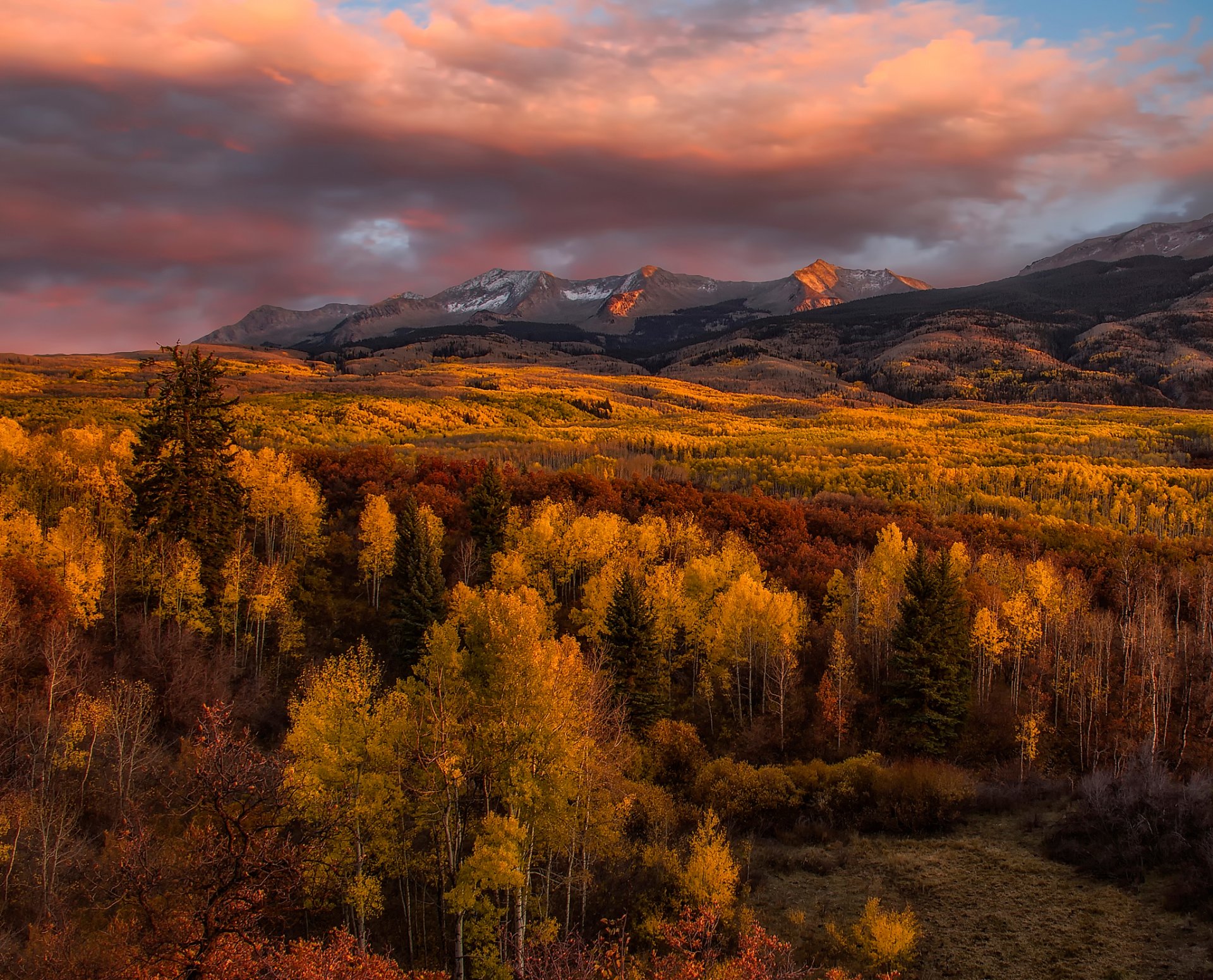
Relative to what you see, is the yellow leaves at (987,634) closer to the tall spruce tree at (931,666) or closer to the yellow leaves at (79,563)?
the tall spruce tree at (931,666)

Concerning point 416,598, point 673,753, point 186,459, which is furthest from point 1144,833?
point 186,459

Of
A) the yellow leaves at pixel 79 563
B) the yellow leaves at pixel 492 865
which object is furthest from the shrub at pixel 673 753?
the yellow leaves at pixel 79 563

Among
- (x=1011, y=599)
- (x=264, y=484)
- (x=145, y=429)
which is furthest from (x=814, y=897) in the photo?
(x=264, y=484)

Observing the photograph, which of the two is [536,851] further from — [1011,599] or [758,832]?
[1011,599]

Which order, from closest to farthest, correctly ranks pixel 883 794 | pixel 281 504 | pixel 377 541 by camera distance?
1. pixel 883 794
2. pixel 377 541
3. pixel 281 504

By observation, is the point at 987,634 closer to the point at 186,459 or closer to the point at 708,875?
the point at 708,875

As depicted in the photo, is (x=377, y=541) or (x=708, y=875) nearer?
(x=708, y=875)

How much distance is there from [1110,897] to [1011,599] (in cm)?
3379

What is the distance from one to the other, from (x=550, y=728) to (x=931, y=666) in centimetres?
3557

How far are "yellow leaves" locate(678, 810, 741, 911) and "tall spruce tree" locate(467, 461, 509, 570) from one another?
4830 centimetres

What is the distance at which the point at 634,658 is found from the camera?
55906 mm

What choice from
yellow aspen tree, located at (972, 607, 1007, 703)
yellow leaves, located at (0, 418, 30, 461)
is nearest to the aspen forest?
yellow aspen tree, located at (972, 607, 1007, 703)

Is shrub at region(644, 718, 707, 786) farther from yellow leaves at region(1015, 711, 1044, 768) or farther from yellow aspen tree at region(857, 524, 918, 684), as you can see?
yellow leaves at region(1015, 711, 1044, 768)

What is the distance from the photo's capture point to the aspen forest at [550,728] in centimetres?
2992
